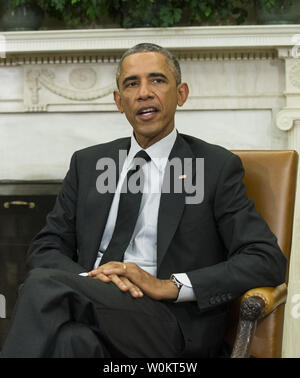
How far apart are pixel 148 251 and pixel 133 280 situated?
0.75 feet

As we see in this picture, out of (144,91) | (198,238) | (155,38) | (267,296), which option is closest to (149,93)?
(144,91)

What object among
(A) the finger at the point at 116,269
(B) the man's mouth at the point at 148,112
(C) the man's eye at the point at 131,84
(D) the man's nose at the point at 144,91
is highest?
(C) the man's eye at the point at 131,84

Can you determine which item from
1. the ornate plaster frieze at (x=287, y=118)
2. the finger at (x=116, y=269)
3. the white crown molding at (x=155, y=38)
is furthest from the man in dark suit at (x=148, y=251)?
the ornate plaster frieze at (x=287, y=118)

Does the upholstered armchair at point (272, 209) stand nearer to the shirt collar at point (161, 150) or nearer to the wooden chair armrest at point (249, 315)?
the wooden chair armrest at point (249, 315)

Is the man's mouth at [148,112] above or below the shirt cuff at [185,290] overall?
above

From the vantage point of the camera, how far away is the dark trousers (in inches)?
52.9

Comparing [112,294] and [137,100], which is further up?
[137,100]

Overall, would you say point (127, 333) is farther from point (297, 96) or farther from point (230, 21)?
point (230, 21)

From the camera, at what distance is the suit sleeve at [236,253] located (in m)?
1.64

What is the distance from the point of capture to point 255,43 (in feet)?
9.53

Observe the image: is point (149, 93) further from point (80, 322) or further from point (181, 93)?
point (80, 322)

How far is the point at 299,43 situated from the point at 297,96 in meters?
0.26

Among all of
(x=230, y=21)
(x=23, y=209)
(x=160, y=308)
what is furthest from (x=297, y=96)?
(x=160, y=308)
